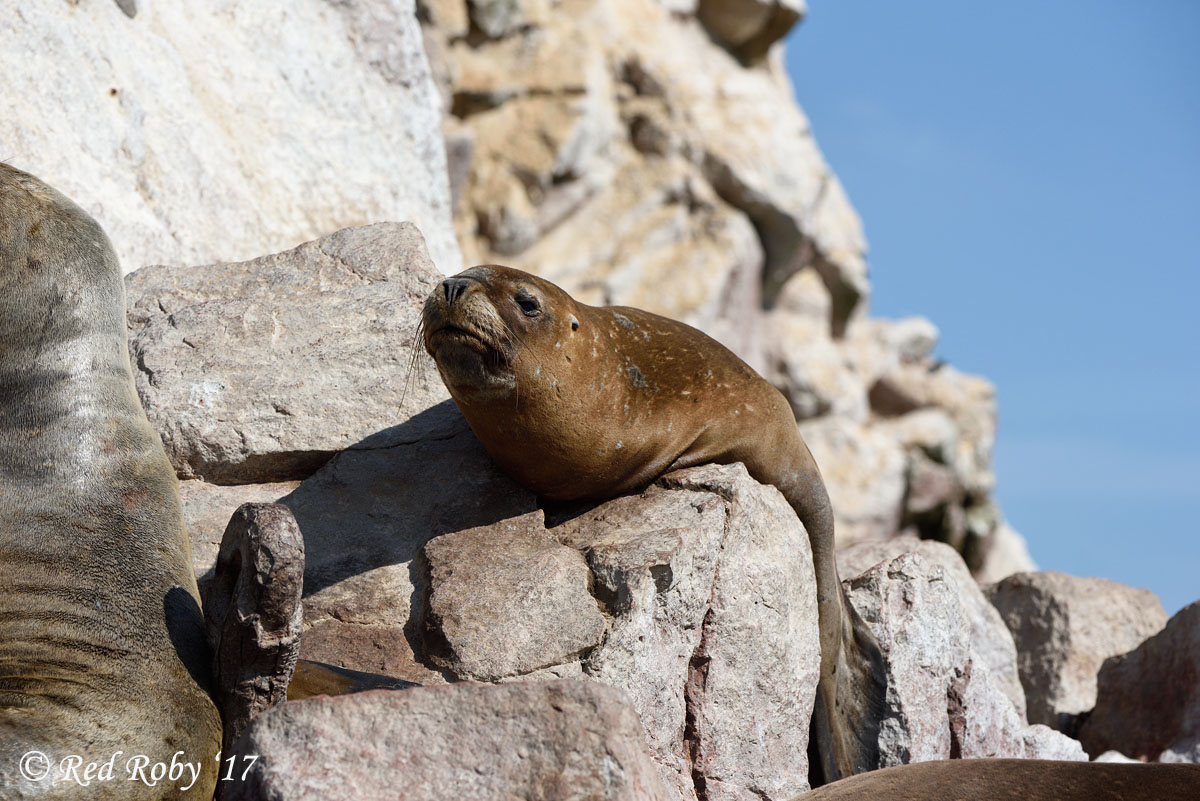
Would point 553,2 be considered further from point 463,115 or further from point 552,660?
point 552,660

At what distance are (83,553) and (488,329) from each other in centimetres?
162

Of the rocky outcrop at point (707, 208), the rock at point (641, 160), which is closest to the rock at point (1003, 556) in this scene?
the rocky outcrop at point (707, 208)

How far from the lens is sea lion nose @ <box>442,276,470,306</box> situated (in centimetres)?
469

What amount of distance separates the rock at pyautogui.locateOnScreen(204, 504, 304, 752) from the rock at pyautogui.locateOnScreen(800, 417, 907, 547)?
19.4m

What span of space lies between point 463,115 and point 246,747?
16.8m

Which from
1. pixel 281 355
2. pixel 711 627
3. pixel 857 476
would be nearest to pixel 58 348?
pixel 281 355

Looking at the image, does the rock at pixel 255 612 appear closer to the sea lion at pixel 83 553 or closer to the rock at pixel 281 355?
the sea lion at pixel 83 553

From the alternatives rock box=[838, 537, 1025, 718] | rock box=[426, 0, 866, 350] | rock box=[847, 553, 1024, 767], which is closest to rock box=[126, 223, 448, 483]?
rock box=[847, 553, 1024, 767]

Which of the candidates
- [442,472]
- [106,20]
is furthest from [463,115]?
[442,472]

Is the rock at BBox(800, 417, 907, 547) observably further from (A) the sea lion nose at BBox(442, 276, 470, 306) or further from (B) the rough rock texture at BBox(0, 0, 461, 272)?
(A) the sea lion nose at BBox(442, 276, 470, 306)

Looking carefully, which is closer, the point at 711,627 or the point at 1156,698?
the point at 711,627

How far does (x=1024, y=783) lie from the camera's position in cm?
371

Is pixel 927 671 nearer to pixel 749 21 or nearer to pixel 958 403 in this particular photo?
pixel 749 21

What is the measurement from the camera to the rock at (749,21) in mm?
22750
